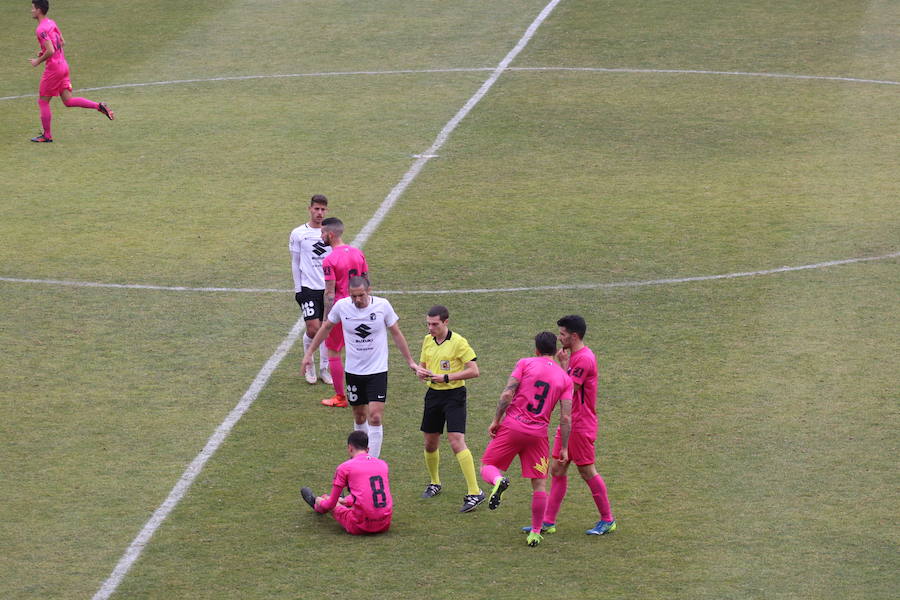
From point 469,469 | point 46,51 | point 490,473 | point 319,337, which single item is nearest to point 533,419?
point 490,473

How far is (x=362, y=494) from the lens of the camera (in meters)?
11.2

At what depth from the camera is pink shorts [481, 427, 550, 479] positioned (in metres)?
11.2

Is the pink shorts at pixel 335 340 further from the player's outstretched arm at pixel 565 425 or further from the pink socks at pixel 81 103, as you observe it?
the pink socks at pixel 81 103

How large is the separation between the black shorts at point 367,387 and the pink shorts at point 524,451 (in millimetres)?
1554

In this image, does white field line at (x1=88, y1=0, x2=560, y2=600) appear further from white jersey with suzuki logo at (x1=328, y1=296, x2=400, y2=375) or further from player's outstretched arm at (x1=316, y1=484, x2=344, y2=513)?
white jersey with suzuki logo at (x1=328, y1=296, x2=400, y2=375)

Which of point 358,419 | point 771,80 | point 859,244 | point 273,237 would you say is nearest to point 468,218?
point 273,237

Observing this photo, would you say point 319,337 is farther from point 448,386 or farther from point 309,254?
point 309,254

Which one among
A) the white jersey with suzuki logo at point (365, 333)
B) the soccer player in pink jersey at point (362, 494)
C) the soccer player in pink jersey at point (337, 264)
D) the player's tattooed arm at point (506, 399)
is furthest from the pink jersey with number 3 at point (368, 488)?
the soccer player in pink jersey at point (337, 264)

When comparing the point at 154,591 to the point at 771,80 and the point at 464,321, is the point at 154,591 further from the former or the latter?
the point at 771,80

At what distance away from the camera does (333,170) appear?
22172 millimetres

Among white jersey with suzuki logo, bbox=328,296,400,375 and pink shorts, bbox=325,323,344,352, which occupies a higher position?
white jersey with suzuki logo, bbox=328,296,400,375

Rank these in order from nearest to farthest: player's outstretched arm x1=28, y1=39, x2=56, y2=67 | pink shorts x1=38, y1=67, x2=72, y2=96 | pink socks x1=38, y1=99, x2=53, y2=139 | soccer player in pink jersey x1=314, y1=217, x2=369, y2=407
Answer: soccer player in pink jersey x1=314, y1=217, x2=369, y2=407
player's outstretched arm x1=28, y1=39, x2=56, y2=67
pink shorts x1=38, y1=67, x2=72, y2=96
pink socks x1=38, y1=99, x2=53, y2=139

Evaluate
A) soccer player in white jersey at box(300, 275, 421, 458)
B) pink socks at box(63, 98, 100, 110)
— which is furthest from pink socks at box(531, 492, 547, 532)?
pink socks at box(63, 98, 100, 110)

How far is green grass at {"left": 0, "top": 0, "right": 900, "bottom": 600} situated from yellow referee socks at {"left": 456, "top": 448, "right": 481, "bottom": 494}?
0.22m
